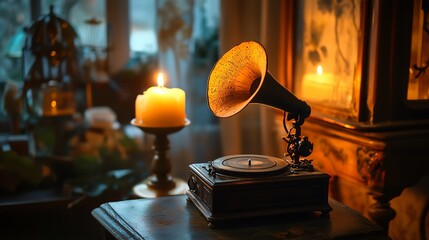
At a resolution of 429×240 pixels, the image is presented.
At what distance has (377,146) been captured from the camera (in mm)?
1514

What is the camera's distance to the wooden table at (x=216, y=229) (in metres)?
1.17

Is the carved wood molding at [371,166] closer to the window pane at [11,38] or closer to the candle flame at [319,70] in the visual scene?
the candle flame at [319,70]

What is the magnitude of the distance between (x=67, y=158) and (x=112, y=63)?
493mm

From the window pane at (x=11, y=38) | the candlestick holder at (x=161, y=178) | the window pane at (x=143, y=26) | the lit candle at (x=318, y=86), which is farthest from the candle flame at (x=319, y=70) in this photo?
the window pane at (x=11, y=38)

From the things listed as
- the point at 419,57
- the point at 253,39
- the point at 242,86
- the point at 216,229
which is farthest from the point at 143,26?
the point at 216,229

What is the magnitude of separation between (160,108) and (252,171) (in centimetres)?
46

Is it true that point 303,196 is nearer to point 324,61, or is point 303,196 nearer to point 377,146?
point 377,146

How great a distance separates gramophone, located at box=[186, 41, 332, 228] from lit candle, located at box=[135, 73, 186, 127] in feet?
0.84

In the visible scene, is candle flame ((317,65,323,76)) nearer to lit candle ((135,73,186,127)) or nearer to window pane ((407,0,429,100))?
window pane ((407,0,429,100))

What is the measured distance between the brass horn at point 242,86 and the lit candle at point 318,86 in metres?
0.43

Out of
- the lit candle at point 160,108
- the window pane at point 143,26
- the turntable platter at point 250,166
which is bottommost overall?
the turntable platter at point 250,166

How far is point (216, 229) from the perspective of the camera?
120cm

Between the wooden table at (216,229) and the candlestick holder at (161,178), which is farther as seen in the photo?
the candlestick holder at (161,178)

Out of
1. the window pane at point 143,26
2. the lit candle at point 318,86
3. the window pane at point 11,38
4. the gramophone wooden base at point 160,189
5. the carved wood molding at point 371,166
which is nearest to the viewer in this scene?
the carved wood molding at point 371,166
